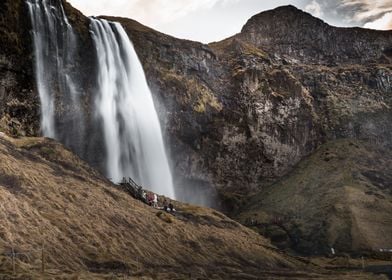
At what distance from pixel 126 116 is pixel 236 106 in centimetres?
4521

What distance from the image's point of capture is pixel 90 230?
159 ft

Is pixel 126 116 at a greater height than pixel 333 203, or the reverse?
pixel 126 116

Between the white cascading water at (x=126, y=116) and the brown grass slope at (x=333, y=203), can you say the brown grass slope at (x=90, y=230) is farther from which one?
the brown grass slope at (x=333, y=203)

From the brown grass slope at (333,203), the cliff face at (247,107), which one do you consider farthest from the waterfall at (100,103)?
the brown grass slope at (333,203)

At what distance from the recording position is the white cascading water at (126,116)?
100062 mm

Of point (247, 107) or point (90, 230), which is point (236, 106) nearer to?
point (247, 107)

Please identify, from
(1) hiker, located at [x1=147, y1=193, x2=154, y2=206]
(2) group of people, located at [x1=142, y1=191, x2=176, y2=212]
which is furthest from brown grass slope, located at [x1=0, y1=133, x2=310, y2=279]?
(1) hiker, located at [x1=147, y1=193, x2=154, y2=206]

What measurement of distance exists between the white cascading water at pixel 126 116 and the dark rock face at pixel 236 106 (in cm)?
273

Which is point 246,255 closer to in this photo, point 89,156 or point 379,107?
point 89,156

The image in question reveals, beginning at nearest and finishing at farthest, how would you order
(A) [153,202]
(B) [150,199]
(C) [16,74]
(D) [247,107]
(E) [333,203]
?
(A) [153,202], (B) [150,199], (C) [16,74], (E) [333,203], (D) [247,107]

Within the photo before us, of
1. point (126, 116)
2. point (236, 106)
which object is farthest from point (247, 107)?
point (126, 116)

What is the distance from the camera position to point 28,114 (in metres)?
90.6

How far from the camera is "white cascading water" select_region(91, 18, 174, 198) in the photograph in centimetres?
10006

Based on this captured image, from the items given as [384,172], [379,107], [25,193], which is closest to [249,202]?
[384,172]
